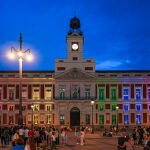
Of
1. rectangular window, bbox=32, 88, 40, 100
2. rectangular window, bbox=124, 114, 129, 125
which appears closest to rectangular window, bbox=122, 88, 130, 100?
rectangular window, bbox=124, 114, 129, 125

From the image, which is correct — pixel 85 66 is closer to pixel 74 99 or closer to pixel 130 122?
pixel 74 99

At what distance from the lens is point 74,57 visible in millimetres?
93312

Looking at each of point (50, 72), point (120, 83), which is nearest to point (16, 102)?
point (50, 72)

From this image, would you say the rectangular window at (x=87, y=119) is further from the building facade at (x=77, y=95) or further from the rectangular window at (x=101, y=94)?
the rectangular window at (x=101, y=94)

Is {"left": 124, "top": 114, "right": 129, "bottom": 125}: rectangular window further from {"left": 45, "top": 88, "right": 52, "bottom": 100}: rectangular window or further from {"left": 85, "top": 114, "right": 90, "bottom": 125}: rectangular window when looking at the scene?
{"left": 45, "top": 88, "right": 52, "bottom": 100}: rectangular window

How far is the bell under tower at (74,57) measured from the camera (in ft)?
304

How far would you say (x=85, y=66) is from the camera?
9262 cm

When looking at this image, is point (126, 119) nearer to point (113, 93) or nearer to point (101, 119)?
point (101, 119)

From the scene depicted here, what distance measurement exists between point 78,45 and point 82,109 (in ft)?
45.7

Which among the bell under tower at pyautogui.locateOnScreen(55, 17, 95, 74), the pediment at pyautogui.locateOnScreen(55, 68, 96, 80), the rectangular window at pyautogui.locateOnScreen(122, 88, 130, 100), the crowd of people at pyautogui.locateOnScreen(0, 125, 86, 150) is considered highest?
the bell under tower at pyautogui.locateOnScreen(55, 17, 95, 74)

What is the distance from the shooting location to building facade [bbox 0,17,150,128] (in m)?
90.9

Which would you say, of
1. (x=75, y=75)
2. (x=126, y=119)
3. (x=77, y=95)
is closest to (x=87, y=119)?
(x=77, y=95)

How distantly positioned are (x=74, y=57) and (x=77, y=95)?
27.3ft

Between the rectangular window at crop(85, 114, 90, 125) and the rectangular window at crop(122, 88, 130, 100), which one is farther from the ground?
the rectangular window at crop(122, 88, 130, 100)
